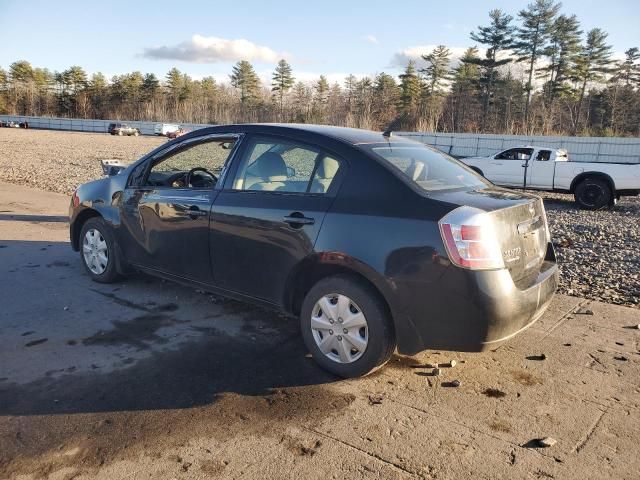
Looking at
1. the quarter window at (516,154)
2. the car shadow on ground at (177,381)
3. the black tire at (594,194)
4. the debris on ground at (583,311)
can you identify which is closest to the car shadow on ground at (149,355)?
the car shadow on ground at (177,381)

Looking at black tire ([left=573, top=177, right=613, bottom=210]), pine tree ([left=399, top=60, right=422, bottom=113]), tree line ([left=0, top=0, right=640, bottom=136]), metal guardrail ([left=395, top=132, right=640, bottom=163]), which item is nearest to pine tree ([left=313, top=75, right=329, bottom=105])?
tree line ([left=0, top=0, right=640, bottom=136])

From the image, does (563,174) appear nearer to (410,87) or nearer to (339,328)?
(339,328)

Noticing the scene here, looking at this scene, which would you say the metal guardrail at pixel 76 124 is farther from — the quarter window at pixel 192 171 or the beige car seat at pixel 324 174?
the beige car seat at pixel 324 174

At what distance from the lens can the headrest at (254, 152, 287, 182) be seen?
4297 millimetres

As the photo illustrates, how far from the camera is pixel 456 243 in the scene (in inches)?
127

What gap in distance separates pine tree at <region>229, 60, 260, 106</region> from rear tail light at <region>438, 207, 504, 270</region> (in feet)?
309

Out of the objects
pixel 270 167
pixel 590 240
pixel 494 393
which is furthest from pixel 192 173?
pixel 590 240

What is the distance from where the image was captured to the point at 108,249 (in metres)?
5.59

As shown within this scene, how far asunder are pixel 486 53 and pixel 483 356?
59.1 m

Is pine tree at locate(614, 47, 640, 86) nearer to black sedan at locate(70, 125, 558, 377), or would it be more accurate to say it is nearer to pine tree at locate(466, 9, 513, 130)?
pine tree at locate(466, 9, 513, 130)

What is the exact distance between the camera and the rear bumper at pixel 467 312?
10.6 ft

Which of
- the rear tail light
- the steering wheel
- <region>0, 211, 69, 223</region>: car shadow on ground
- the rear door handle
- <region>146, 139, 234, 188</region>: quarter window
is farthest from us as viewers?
<region>0, 211, 69, 223</region>: car shadow on ground

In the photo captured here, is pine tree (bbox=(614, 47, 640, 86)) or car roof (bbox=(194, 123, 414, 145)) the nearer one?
→ car roof (bbox=(194, 123, 414, 145))

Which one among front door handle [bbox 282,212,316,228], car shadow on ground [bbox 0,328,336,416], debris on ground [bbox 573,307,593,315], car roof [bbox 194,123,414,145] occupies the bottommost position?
car shadow on ground [bbox 0,328,336,416]
